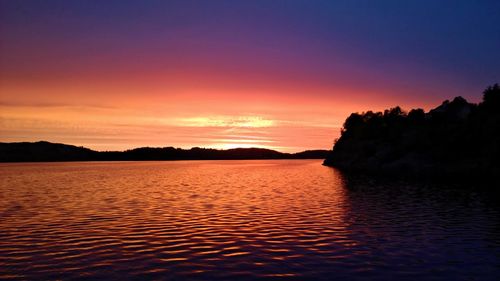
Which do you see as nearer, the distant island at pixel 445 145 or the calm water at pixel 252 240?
the calm water at pixel 252 240

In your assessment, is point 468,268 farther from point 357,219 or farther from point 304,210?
point 304,210

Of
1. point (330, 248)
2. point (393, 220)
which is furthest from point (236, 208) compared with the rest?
point (330, 248)

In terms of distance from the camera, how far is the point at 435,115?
5778 inches

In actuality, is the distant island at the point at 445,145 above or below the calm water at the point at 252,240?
above

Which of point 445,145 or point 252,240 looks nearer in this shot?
point 252,240

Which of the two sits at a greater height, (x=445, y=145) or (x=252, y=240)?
(x=445, y=145)

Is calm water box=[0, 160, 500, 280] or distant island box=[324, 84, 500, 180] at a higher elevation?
distant island box=[324, 84, 500, 180]

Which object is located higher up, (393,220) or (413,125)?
(413,125)

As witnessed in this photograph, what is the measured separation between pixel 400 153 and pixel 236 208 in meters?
102

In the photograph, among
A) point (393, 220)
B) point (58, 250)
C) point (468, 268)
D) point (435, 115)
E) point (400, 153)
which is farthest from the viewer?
point (435, 115)

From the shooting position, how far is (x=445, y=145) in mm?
113438

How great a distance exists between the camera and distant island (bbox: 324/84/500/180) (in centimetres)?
9944

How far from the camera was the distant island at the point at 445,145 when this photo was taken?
326 ft

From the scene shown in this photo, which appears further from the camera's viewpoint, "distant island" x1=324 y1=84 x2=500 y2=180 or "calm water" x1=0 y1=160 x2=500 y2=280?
"distant island" x1=324 y1=84 x2=500 y2=180
